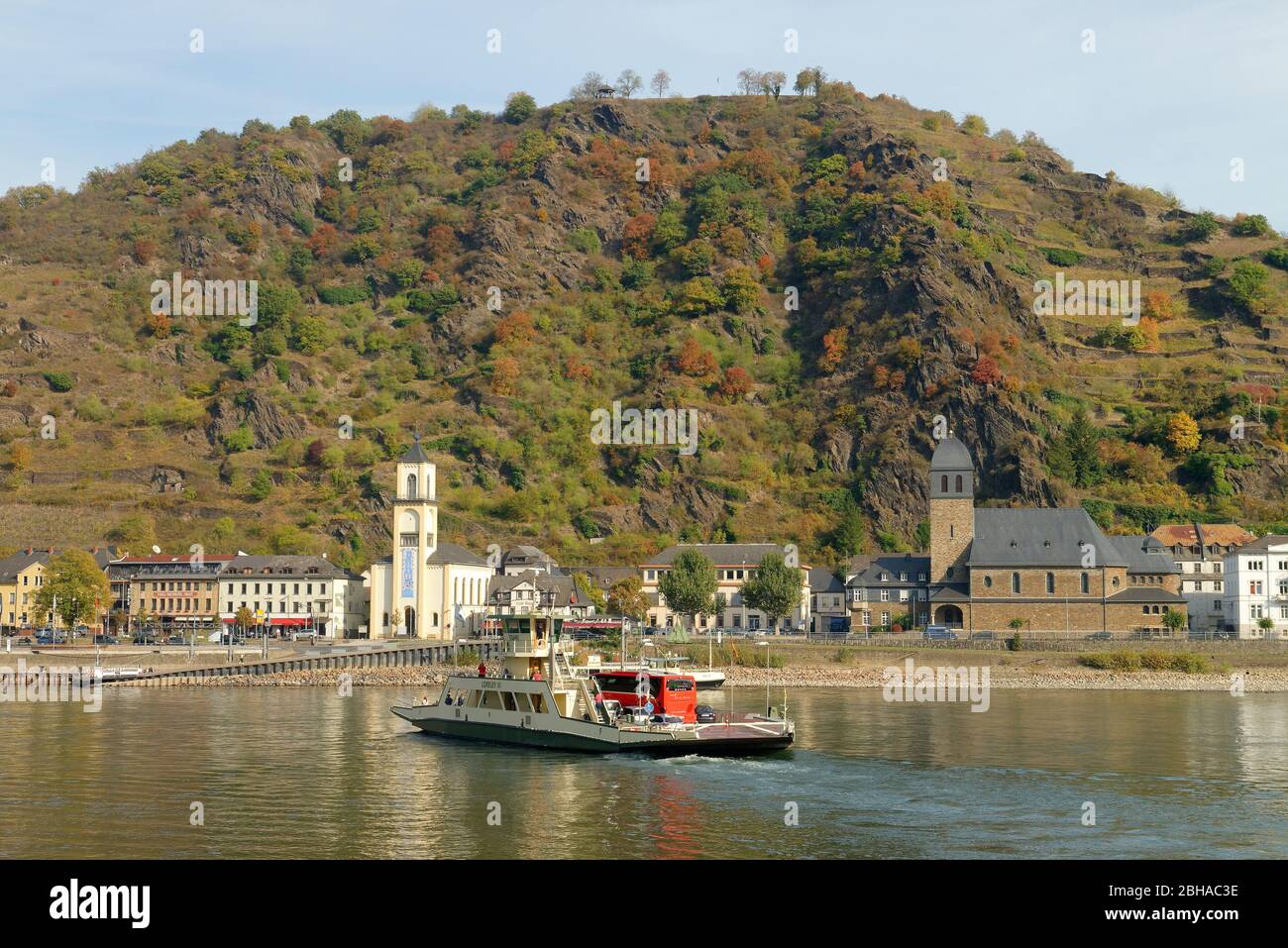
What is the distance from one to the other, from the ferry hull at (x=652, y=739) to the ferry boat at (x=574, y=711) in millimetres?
36

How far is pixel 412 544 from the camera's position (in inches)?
4493

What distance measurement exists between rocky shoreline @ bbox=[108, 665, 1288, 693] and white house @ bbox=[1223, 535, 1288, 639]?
16201mm

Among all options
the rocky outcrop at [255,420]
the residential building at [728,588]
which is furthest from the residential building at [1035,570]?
the rocky outcrop at [255,420]

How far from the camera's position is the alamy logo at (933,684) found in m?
75.5

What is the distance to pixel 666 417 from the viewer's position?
493ft

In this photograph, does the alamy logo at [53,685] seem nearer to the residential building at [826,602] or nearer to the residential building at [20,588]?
the residential building at [20,588]

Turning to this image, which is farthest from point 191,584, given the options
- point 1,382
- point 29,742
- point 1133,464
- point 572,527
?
point 1133,464

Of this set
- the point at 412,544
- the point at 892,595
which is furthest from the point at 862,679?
the point at 412,544

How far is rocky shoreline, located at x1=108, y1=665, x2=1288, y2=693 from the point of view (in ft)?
271

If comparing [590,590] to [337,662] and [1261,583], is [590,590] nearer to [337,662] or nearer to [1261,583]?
[337,662]

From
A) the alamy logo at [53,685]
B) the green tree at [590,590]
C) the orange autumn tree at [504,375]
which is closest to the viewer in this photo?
the alamy logo at [53,685]

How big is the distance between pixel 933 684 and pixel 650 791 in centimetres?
4633

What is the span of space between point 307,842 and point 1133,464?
11592 centimetres

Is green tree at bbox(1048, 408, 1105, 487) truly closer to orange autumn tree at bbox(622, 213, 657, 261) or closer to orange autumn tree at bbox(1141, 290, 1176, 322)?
orange autumn tree at bbox(1141, 290, 1176, 322)
